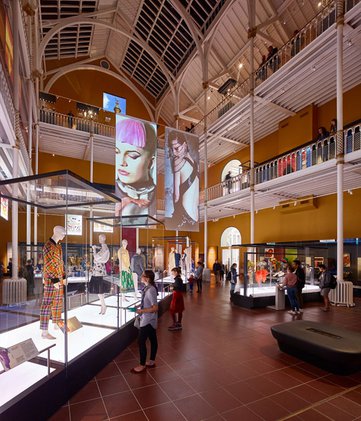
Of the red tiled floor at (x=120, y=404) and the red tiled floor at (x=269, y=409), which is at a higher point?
the red tiled floor at (x=120, y=404)

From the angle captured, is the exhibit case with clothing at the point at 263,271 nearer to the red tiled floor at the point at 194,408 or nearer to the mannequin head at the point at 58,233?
the red tiled floor at the point at 194,408

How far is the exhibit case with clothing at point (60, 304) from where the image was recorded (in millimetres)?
3054

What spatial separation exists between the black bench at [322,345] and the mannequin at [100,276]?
3480 millimetres

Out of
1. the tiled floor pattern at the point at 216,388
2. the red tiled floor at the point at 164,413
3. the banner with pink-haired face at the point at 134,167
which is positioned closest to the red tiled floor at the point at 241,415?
the tiled floor pattern at the point at 216,388

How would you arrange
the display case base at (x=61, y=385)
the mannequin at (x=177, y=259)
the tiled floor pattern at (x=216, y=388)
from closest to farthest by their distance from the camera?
the display case base at (x=61, y=385) < the tiled floor pattern at (x=216, y=388) < the mannequin at (x=177, y=259)

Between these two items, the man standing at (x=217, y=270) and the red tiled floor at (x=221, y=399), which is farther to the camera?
the man standing at (x=217, y=270)

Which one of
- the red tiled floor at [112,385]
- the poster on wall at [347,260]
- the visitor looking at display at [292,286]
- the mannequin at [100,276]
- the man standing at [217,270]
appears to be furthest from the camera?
the man standing at [217,270]

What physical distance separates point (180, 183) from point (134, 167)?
8.59 feet

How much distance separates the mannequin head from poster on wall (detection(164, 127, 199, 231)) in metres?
9.77

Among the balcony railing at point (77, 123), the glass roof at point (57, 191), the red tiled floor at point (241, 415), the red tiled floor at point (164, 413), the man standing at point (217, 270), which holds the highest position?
the balcony railing at point (77, 123)

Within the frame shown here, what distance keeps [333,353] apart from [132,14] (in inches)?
869

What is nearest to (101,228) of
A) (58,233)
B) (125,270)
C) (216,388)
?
(125,270)

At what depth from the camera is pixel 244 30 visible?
54.0 ft

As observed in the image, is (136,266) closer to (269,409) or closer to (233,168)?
(269,409)
